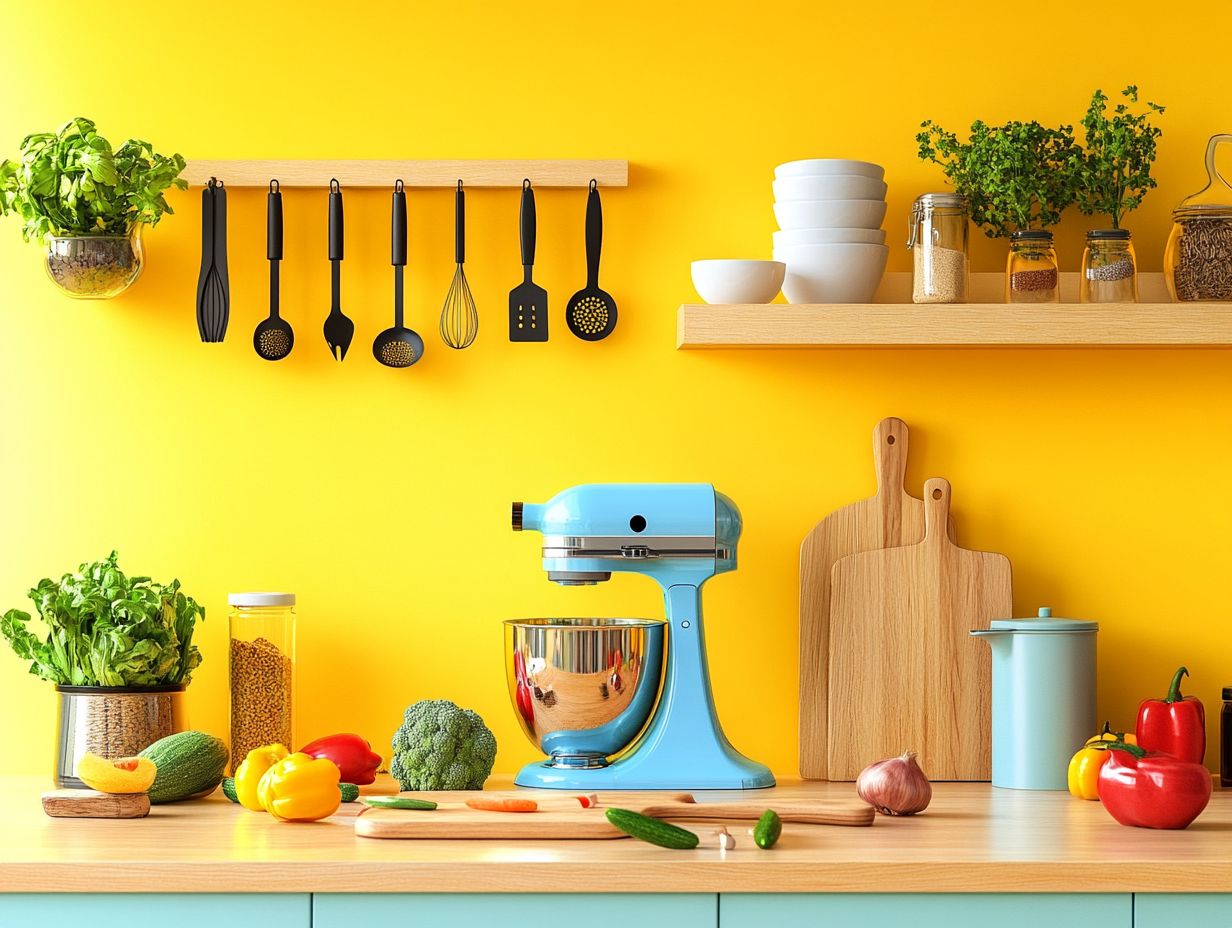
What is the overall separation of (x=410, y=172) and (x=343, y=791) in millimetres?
945

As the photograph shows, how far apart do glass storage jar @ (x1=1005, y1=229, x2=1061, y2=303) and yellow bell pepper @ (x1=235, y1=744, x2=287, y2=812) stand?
1237 mm

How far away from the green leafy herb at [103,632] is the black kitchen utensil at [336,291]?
460 millimetres

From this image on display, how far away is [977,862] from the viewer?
5.05 ft

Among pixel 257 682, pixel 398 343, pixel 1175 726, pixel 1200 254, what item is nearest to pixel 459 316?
pixel 398 343

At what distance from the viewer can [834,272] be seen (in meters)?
2.10

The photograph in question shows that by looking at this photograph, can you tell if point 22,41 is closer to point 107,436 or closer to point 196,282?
point 196,282

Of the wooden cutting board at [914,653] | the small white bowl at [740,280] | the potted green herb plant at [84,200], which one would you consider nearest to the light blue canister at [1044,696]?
the wooden cutting board at [914,653]

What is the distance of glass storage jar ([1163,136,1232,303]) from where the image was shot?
2.09m

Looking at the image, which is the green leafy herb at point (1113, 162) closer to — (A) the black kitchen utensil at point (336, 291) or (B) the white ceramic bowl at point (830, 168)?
(B) the white ceramic bowl at point (830, 168)

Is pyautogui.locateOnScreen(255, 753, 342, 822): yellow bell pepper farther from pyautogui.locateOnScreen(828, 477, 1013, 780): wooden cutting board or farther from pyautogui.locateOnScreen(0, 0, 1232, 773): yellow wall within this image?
pyautogui.locateOnScreen(828, 477, 1013, 780): wooden cutting board

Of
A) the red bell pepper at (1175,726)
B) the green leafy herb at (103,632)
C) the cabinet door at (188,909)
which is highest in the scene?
the green leafy herb at (103,632)

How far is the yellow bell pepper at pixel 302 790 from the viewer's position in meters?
1.75

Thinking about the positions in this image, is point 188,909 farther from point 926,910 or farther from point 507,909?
point 926,910

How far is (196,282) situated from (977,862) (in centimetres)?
146
